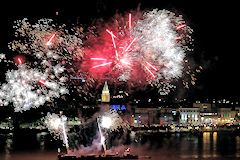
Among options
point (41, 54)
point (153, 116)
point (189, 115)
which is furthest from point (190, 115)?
point (41, 54)

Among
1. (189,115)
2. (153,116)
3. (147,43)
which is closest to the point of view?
(147,43)

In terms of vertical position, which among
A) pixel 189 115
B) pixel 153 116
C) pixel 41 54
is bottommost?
pixel 153 116

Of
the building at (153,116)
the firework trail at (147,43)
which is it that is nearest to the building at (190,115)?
the building at (153,116)

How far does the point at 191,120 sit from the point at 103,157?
68.2 m

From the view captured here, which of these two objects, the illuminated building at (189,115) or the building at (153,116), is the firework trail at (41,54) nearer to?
the building at (153,116)

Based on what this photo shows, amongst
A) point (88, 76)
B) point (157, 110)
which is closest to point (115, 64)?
point (88, 76)

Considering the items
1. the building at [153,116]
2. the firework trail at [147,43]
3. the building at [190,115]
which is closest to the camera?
the firework trail at [147,43]

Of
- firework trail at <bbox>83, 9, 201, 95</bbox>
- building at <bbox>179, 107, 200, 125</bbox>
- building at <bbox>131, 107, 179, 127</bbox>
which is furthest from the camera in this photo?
building at <bbox>179, 107, 200, 125</bbox>

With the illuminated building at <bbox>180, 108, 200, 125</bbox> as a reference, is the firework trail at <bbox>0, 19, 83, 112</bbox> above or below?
above

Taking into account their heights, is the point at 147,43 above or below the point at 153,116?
above

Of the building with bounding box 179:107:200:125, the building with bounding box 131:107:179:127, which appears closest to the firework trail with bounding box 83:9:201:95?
the building with bounding box 131:107:179:127

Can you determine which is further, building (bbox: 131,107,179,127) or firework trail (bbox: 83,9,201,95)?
building (bbox: 131,107,179,127)

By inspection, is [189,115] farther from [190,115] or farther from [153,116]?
[153,116]

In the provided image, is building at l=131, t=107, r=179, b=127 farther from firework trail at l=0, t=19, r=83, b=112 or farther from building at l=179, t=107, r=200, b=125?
firework trail at l=0, t=19, r=83, b=112
